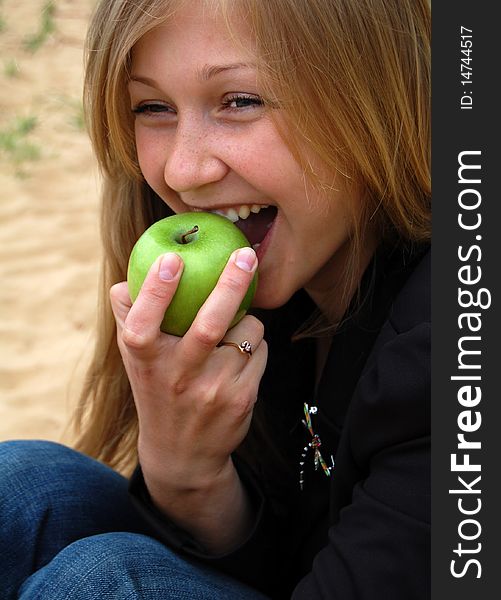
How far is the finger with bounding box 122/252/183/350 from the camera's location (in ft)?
5.34

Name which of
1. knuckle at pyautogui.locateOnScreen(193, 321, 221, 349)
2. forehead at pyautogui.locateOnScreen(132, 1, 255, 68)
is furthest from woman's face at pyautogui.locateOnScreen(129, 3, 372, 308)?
knuckle at pyautogui.locateOnScreen(193, 321, 221, 349)

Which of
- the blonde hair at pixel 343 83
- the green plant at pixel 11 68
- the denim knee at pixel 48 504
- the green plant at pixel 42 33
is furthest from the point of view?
the green plant at pixel 42 33

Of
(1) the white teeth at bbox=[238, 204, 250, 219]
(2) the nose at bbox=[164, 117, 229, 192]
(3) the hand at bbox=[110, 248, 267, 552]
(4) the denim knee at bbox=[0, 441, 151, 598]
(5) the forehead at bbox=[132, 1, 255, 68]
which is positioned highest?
(5) the forehead at bbox=[132, 1, 255, 68]

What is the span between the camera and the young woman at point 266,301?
60.6 inches

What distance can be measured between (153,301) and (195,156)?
290 mm

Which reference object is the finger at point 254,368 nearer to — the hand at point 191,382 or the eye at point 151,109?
the hand at point 191,382

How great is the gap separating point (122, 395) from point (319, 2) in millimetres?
1167

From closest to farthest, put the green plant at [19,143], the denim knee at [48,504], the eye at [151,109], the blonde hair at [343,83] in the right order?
the blonde hair at [343,83] → the eye at [151,109] → the denim knee at [48,504] → the green plant at [19,143]

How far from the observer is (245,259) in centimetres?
166

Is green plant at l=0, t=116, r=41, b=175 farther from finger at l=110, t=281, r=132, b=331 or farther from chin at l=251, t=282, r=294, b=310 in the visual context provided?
chin at l=251, t=282, r=294, b=310

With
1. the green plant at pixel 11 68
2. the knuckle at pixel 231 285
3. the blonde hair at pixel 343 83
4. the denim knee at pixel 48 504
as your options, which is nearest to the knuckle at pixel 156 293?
the knuckle at pixel 231 285

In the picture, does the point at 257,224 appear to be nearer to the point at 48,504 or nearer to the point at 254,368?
the point at 254,368

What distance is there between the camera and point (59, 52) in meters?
6.15

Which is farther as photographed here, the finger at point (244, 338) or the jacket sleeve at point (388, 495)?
the finger at point (244, 338)
